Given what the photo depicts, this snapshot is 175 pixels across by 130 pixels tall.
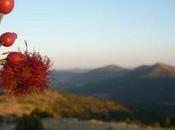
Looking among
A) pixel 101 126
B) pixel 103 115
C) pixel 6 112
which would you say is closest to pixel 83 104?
pixel 103 115

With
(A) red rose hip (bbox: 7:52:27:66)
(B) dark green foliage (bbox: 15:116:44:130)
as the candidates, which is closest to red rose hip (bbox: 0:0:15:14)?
(A) red rose hip (bbox: 7:52:27:66)

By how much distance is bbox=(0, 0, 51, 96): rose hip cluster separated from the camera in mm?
5696

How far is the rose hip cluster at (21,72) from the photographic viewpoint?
18.7ft

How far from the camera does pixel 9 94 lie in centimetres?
597

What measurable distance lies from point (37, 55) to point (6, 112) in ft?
242

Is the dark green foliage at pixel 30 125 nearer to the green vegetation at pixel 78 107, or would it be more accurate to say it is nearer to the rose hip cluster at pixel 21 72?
the green vegetation at pixel 78 107

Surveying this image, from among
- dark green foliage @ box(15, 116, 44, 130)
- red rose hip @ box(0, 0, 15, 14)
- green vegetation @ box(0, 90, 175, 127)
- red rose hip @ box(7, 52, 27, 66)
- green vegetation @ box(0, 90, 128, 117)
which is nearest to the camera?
red rose hip @ box(0, 0, 15, 14)

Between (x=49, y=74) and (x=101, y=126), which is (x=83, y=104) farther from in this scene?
(x=49, y=74)

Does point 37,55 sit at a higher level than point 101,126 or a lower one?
higher

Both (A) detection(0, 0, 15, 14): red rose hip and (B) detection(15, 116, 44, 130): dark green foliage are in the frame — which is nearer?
(A) detection(0, 0, 15, 14): red rose hip

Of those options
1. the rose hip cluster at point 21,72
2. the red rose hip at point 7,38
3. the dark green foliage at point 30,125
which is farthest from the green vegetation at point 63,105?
the red rose hip at point 7,38

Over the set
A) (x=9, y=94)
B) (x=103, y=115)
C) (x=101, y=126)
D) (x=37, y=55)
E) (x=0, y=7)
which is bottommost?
(x=103, y=115)

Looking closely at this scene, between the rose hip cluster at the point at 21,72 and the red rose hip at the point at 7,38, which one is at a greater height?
the red rose hip at the point at 7,38

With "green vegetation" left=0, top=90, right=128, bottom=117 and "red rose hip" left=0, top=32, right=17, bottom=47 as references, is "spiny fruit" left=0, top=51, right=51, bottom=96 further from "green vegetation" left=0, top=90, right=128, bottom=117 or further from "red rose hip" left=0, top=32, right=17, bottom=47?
"green vegetation" left=0, top=90, right=128, bottom=117
